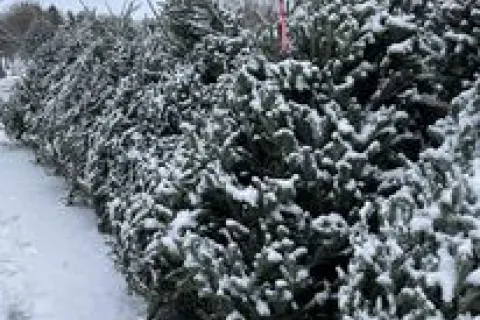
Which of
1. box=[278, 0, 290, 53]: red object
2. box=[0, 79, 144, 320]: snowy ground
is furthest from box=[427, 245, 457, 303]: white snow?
box=[0, 79, 144, 320]: snowy ground

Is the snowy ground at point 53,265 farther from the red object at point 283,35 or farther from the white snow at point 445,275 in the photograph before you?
the white snow at point 445,275

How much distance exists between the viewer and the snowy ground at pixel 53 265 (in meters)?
7.20

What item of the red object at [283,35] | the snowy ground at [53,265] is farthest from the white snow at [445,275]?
the snowy ground at [53,265]

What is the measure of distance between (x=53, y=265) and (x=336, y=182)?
557 cm

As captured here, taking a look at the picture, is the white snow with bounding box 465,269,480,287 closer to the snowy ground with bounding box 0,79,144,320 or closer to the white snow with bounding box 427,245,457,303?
the white snow with bounding box 427,245,457,303

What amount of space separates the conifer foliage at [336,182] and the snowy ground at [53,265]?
1.73 meters

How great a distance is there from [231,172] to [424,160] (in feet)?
4.36

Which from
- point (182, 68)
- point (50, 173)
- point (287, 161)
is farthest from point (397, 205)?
point (50, 173)

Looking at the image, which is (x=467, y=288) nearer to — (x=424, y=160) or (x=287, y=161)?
(x=424, y=160)

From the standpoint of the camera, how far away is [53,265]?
859cm

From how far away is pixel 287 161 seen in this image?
13.0 ft

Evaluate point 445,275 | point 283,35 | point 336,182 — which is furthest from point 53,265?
point 445,275

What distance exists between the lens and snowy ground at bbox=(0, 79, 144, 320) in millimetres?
7203

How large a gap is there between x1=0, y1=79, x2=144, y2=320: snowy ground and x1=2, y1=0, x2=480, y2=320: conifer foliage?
5.69 feet
